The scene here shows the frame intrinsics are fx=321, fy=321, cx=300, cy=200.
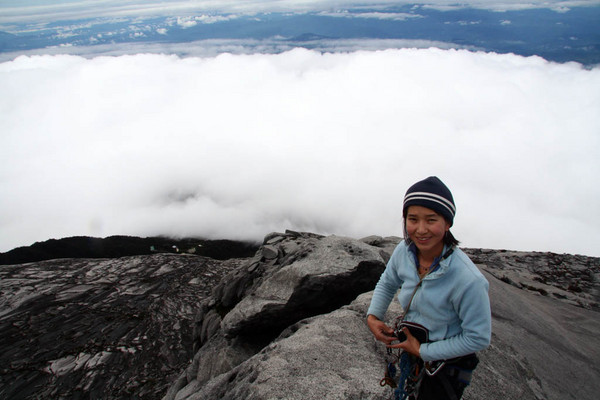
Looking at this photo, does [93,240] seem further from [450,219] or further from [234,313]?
[450,219]

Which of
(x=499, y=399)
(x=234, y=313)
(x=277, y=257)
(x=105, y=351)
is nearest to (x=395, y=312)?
(x=499, y=399)

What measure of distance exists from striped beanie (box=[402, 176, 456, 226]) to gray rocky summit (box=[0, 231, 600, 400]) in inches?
175

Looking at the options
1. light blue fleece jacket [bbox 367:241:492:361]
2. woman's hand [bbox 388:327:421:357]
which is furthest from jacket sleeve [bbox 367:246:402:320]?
woman's hand [bbox 388:327:421:357]

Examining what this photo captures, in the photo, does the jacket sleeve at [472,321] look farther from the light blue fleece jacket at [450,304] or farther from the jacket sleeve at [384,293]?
the jacket sleeve at [384,293]

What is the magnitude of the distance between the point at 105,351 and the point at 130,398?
17.5 m

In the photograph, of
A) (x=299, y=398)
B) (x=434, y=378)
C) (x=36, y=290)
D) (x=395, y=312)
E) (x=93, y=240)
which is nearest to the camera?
(x=434, y=378)

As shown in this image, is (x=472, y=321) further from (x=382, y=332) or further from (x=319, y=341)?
(x=319, y=341)

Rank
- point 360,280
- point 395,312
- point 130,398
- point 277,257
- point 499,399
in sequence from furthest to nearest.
→ point 130,398
point 277,257
point 360,280
point 395,312
point 499,399

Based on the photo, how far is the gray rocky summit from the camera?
7.02 m

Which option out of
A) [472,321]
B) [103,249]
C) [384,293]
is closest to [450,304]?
[472,321]

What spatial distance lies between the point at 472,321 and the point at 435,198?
1408mm

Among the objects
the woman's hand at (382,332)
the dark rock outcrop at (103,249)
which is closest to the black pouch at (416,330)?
the woman's hand at (382,332)

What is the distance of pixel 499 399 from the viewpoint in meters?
6.60

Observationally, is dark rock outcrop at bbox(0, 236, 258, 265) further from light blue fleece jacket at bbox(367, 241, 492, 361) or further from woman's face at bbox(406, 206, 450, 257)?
woman's face at bbox(406, 206, 450, 257)
